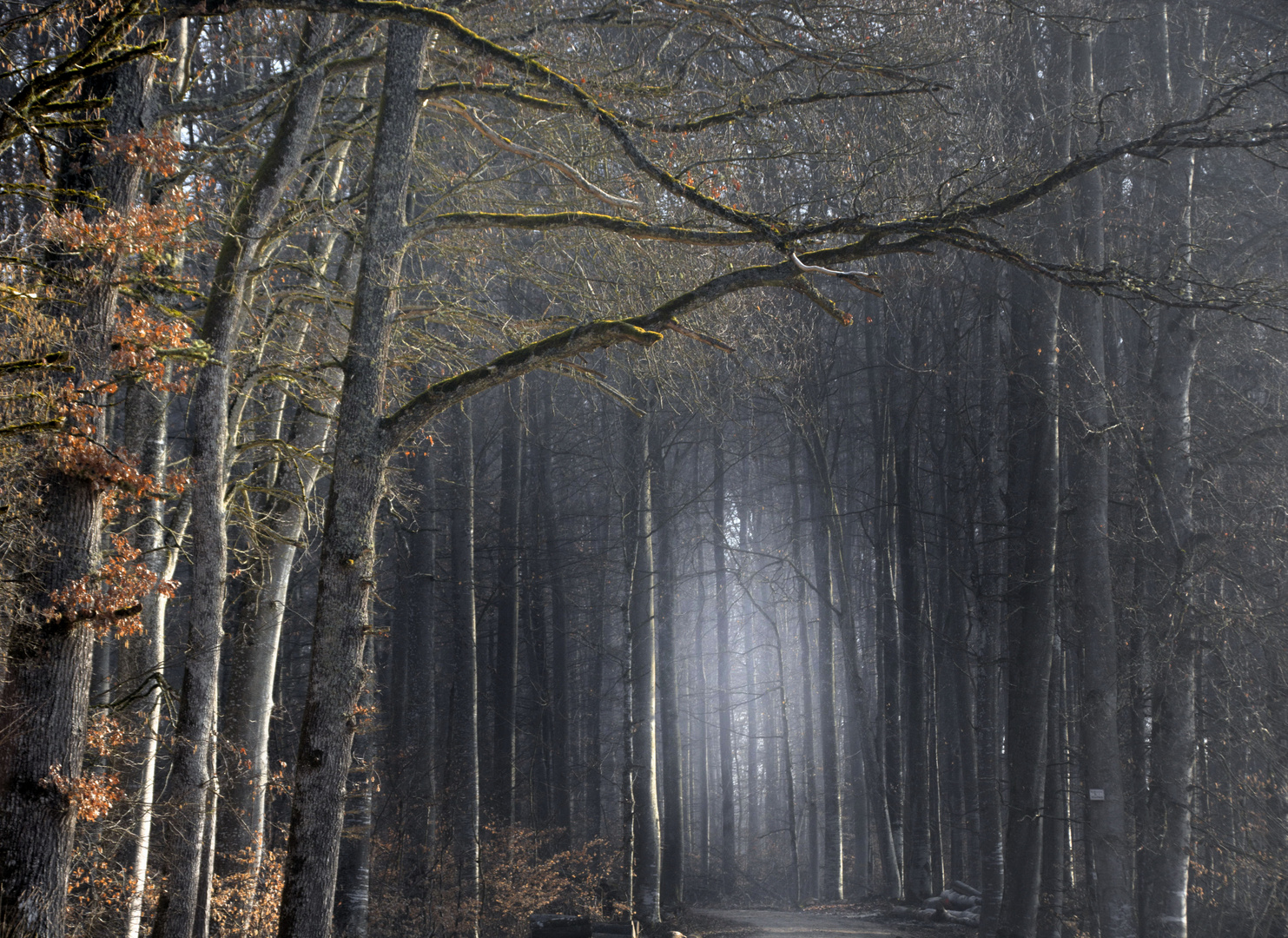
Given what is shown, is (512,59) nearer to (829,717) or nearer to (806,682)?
(829,717)

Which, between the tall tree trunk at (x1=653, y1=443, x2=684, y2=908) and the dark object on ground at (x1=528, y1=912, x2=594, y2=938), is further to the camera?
the tall tree trunk at (x1=653, y1=443, x2=684, y2=908)

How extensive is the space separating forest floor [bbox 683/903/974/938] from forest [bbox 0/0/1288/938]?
0.93 metres

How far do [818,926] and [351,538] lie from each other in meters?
11.6

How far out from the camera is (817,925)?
14422 millimetres

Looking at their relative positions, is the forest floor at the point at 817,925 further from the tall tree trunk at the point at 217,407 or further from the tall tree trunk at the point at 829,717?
the tall tree trunk at the point at 217,407

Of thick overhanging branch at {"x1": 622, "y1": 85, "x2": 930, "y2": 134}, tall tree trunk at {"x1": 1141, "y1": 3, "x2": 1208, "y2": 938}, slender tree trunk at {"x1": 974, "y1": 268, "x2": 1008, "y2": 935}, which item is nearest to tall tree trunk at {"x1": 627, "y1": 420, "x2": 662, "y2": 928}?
slender tree trunk at {"x1": 974, "y1": 268, "x2": 1008, "y2": 935}

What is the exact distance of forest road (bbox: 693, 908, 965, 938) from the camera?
43.1 ft

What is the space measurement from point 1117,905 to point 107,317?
1164cm

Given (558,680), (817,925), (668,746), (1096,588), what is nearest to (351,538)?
(1096,588)

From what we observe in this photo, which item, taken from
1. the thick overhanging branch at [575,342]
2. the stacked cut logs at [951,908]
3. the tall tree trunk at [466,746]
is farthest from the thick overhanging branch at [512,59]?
the stacked cut logs at [951,908]

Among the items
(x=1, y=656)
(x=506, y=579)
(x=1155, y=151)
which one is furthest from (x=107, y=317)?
(x=506, y=579)

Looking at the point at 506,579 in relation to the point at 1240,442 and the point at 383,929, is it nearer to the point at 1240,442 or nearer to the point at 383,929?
the point at 383,929

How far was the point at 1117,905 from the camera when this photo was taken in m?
9.92

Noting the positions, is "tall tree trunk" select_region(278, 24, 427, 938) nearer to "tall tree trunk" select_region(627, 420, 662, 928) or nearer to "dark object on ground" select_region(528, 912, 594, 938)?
"dark object on ground" select_region(528, 912, 594, 938)
